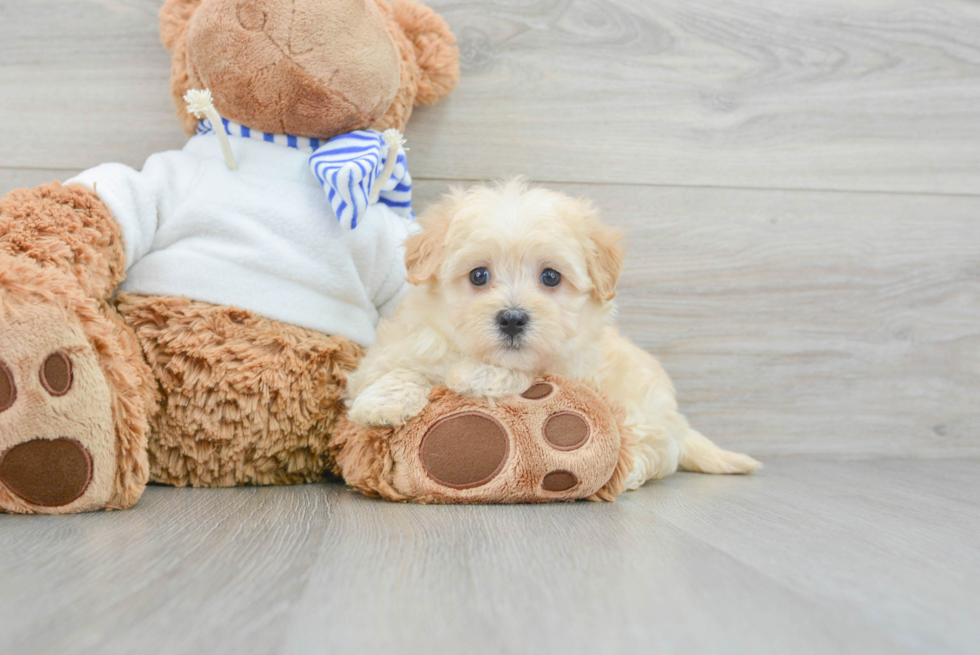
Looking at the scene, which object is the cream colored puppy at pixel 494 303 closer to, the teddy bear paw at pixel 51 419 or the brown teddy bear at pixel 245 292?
the brown teddy bear at pixel 245 292

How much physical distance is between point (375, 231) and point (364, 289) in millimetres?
111

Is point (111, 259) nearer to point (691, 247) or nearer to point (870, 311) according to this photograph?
point (691, 247)

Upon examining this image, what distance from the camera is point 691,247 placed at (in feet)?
5.71

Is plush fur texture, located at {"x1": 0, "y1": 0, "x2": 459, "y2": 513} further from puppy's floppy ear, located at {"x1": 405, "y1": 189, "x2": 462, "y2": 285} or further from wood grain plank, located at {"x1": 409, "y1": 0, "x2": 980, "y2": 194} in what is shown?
wood grain plank, located at {"x1": 409, "y1": 0, "x2": 980, "y2": 194}

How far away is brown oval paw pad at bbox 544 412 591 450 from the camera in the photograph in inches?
44.4

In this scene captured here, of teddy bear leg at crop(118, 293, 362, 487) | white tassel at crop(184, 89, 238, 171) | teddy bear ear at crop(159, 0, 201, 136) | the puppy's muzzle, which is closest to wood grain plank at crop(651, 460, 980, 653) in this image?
the puppy's muzzle

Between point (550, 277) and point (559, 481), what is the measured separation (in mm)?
329

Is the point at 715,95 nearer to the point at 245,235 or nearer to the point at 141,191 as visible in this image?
the point at 245,235

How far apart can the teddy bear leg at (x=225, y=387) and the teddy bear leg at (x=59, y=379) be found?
0.07 metres

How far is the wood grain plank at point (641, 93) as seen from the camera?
156 centimetres

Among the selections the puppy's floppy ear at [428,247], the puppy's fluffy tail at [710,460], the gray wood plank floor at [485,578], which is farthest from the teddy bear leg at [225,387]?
the puppy's fluffy tail at [710,460]

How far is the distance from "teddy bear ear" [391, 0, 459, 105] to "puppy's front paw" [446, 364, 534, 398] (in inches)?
26.4

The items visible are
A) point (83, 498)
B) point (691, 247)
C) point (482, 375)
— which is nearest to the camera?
point (83, 498)

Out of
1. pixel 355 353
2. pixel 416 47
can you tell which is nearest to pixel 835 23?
pixel 416 47
